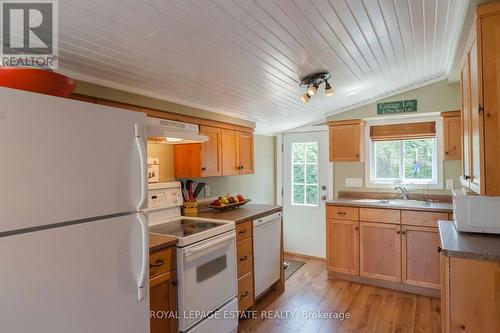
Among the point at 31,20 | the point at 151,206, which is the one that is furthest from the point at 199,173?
the point at 31,20

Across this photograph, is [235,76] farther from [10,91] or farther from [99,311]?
[99,311]

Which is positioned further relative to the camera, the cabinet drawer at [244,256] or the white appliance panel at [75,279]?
the cabinet drawer at [244,256]

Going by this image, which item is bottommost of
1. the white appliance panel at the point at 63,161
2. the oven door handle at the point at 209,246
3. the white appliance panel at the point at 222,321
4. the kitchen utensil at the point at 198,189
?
the white appliance panel at the point at 222,321

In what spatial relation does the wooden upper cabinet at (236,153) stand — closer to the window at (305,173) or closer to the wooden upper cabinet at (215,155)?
the wooden upper cabinet at (215,155)

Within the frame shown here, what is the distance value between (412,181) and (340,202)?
997 mm

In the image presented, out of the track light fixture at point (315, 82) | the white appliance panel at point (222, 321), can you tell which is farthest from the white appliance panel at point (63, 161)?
the track light fixture at point (315, 82)

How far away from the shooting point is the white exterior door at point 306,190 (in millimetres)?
4277

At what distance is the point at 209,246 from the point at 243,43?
1.41 meters

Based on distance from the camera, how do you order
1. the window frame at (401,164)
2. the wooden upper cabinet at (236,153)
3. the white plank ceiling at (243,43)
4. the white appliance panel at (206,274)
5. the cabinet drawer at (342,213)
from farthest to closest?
the window frame at (401,164), the cabinet drawer at (342,213), the wooden upper cabinet at (236,153), the white appliance panel at (206,274), the white plank ceiling at (243,43)

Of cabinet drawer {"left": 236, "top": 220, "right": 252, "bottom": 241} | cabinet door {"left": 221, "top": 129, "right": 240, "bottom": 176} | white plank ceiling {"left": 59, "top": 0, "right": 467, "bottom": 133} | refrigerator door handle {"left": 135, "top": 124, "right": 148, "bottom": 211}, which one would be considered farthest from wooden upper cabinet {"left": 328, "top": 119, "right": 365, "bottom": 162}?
refrigerator door handle {"left": 135, "top": 124, "right": 148, "bottom": 211}

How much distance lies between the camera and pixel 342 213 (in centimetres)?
352

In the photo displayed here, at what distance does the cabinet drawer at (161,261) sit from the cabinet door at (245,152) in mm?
1572

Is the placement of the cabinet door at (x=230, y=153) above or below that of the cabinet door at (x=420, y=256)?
above

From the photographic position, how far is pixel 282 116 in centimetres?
369
